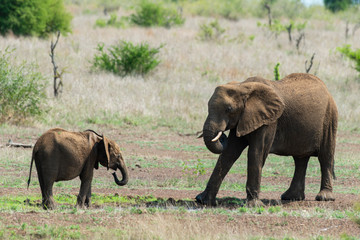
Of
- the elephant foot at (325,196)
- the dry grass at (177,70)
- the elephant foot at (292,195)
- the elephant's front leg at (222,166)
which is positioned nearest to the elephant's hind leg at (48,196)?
the elephant's front leg at (222,166)

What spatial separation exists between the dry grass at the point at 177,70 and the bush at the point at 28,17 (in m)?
0.92

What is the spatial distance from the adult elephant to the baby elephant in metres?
1.65

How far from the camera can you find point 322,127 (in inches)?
426

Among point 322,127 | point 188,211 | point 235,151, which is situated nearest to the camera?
point 188,211

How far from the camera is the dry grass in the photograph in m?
20.9

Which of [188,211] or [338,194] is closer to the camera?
[188,211]

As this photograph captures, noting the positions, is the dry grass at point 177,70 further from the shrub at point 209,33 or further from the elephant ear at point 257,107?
the elephant ear at point 257,107

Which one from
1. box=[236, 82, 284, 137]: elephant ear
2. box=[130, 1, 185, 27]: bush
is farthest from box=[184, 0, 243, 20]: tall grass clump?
box=[236, 82, 284, 137]: elephant ear

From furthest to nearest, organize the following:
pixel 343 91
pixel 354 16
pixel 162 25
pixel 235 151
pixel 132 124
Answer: pixel 354 16, pixel 162 25, pixel 343 91, pixel 132 124, pixel 235 151

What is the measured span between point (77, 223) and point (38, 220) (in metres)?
0.49

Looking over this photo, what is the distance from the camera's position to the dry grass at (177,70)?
2086 centimetres

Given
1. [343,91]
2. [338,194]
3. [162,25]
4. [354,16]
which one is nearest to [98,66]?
[343,91]

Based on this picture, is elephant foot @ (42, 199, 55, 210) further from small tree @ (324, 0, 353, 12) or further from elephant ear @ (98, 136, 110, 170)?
small tree @ (324, 0, 353, 12)

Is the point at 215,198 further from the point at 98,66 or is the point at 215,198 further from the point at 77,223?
the point at 98,66
